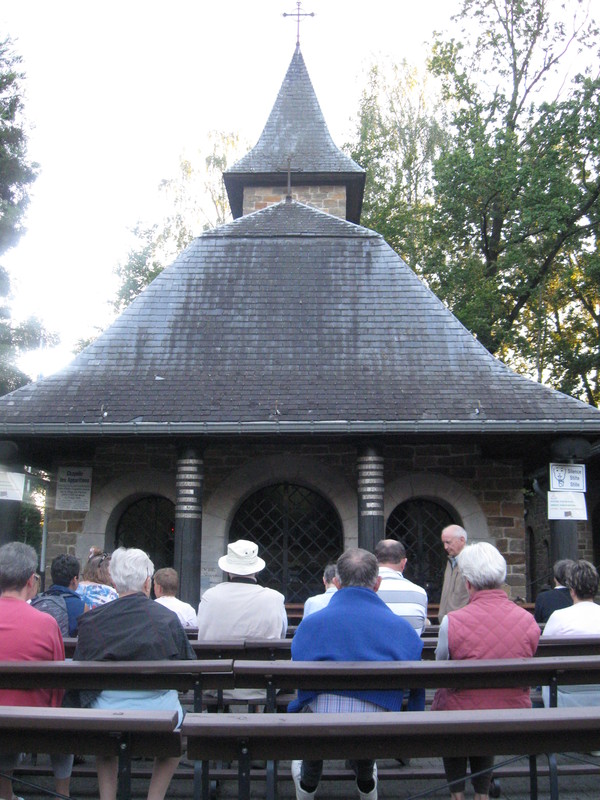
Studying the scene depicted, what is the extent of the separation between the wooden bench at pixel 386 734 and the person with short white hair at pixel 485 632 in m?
0.61

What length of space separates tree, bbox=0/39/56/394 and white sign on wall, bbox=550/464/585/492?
14.4 meters

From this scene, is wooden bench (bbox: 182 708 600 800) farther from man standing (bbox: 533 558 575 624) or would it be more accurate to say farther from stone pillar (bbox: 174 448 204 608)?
stone pillar (bbox: 174 448 204 608)

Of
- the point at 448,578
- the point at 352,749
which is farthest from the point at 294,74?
the point at 352,749

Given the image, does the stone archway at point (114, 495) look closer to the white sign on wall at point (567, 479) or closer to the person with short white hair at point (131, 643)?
the white sign on wall at point (567, 479)

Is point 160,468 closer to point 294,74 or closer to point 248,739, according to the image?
point 248,739

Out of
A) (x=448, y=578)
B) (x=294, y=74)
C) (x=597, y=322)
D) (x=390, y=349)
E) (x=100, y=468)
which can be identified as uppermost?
(x=294, y=74)

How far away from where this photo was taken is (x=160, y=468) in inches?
421

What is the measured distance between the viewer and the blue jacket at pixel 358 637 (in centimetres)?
354

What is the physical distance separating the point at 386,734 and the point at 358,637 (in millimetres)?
755

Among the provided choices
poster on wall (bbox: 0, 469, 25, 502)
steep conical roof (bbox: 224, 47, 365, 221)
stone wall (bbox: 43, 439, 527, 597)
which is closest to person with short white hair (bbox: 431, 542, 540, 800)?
stone wall (bbox: 43, 439, 527, 597)

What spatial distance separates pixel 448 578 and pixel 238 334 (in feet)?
17.3

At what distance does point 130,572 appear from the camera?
12.4 ft

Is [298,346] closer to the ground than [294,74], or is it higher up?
closer to the ground

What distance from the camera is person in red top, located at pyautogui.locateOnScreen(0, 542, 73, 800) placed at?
12.0ft
